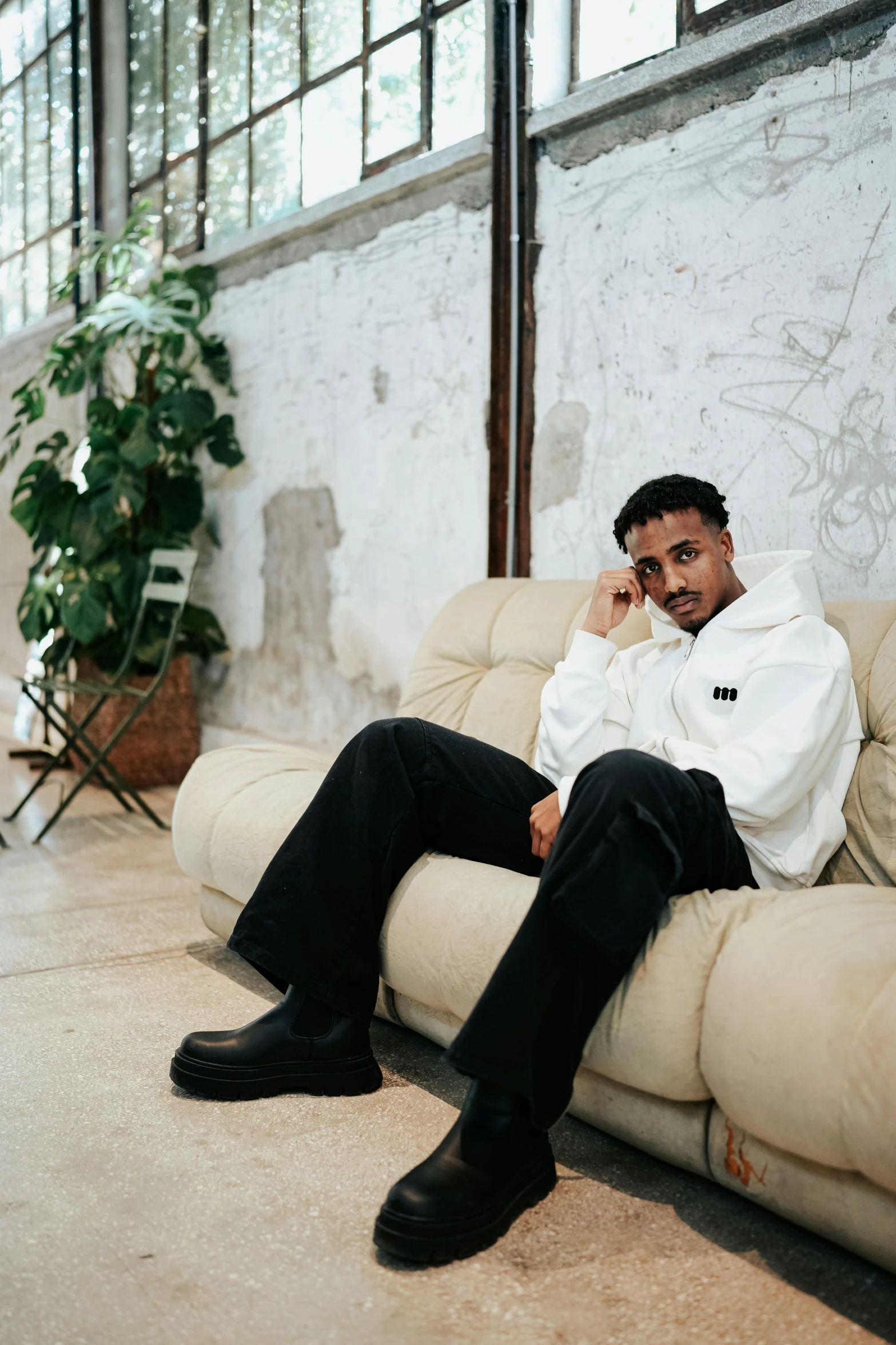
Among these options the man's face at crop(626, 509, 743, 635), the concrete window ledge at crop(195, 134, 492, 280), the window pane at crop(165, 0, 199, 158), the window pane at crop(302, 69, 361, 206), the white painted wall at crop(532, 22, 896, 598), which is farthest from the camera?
the window pane at crop(165, 0, 199, 158)

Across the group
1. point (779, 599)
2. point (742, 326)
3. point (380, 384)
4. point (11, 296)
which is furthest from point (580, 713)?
point (11, 296)

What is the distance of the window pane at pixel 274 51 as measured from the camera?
4.39m

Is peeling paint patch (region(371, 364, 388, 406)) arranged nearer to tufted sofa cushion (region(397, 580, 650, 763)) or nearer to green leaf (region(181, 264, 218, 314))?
green leaf (region(181, 264, 218, 314))

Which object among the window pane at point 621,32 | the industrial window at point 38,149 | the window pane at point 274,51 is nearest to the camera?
the window pane at point 621,32

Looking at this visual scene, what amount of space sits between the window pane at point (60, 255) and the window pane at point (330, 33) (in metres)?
2.21

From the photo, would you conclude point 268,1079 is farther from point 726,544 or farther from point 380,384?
point 380,384

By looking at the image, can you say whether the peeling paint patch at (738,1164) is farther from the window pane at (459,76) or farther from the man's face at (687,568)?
the window pane at (459,76)

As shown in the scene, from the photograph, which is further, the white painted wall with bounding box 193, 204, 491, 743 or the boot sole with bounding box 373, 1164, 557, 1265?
the white painted wall with bounding box 193, 204, 491, 743

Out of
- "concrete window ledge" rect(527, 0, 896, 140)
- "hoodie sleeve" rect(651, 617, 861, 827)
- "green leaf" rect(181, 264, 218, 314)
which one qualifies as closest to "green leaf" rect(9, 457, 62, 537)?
"green leaf" rect(181, 264, 218, 314)

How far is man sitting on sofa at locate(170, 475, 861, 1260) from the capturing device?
4.71 feet

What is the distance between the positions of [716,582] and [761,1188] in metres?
0.96

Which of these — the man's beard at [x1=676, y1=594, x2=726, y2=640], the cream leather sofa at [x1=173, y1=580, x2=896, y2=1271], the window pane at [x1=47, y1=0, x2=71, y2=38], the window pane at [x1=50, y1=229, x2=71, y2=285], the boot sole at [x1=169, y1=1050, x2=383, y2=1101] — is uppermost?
the window pane at [x1=47, y1=0, x2=71, y2=38]

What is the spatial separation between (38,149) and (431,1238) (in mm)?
6556

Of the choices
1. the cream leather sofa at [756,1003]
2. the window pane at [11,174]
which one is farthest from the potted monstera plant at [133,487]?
the cream leather sofa at [756,1003]
